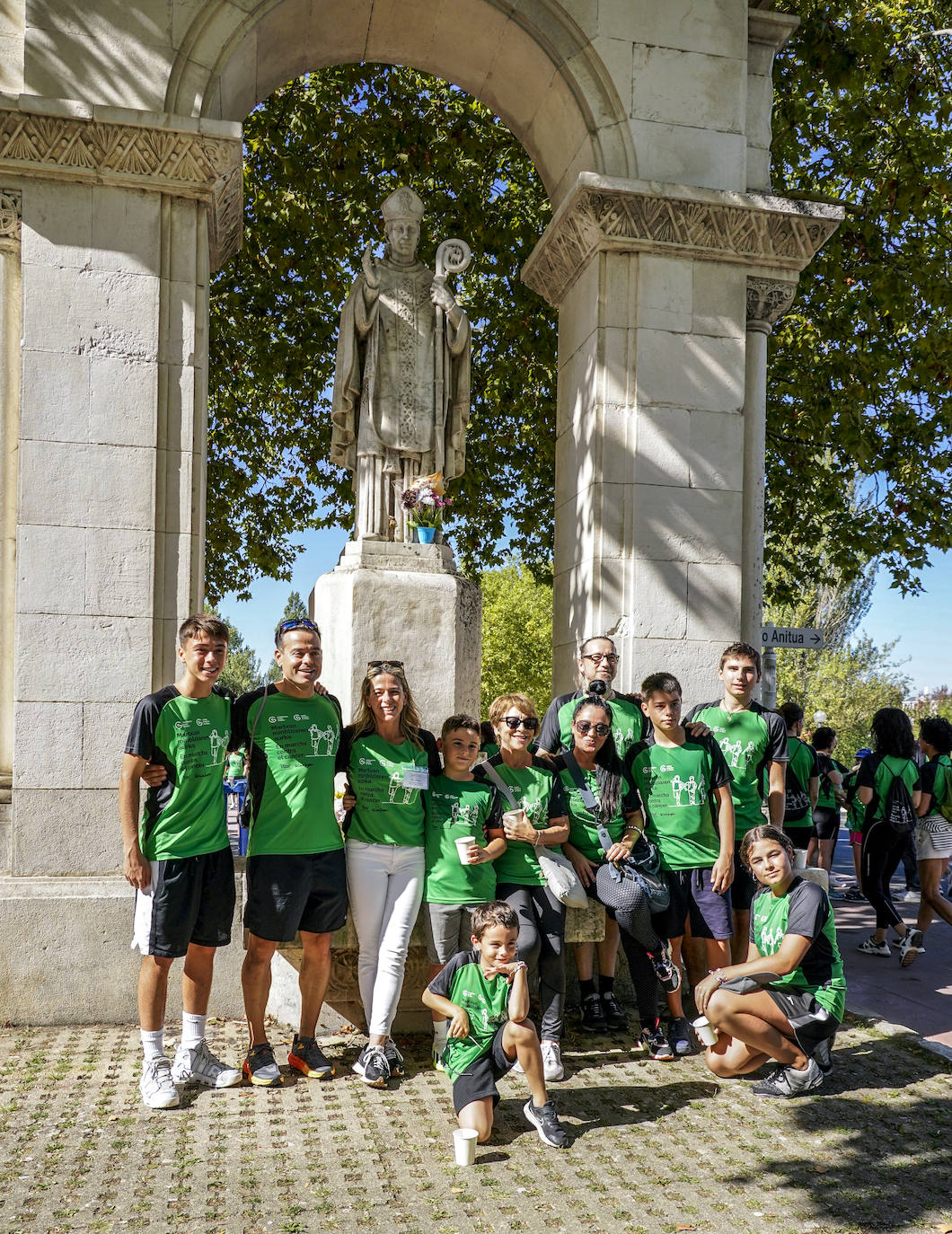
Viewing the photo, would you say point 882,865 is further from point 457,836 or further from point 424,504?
point 457,836

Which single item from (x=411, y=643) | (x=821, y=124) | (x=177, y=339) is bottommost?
(x=411, y=643)

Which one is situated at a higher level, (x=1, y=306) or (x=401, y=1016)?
(x=1, y=306)

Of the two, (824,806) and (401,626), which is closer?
(401,626)

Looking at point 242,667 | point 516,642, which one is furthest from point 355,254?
point 242,667

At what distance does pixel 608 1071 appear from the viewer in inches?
194

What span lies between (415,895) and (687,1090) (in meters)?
1.41

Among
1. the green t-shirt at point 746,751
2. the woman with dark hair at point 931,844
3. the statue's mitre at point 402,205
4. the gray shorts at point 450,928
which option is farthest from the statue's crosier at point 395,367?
the woman with dark hair at point 931,844

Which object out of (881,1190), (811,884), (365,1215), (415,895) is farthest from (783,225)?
(365,1215)

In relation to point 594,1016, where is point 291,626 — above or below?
above

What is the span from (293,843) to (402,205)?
4.28 m

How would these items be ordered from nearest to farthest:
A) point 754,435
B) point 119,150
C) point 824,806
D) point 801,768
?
1. point 119,150
2. point 754,435
3. point 801,768
4. point 824,806

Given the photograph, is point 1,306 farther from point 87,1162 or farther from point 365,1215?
point 365,1215

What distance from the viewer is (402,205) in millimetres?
7051

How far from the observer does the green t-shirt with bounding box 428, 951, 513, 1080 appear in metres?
4.16
